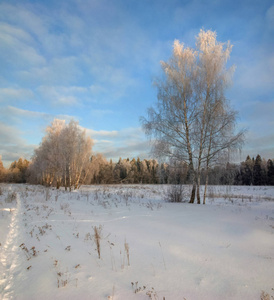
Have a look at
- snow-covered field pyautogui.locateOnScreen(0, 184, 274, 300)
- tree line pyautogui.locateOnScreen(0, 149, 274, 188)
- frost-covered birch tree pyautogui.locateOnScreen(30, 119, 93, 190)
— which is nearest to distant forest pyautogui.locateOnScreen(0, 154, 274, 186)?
tree line pyautogui.locateOnScreen(0, 149, 274, 188)

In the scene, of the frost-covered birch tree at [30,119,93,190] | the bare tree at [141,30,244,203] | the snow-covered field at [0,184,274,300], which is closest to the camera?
the snow-covered field at [0,184,274,300]

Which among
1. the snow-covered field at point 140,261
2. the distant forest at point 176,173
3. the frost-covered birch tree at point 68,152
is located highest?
the frost-covered birch tree at point 68,152

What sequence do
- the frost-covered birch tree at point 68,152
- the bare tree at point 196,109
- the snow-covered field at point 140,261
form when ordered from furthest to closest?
1. the frost-covered birch tree at point 68,152
2. the bare tree at point 196,109
3. the snow-covered field at point 140,261

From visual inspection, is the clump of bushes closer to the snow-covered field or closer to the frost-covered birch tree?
the snow-covered field

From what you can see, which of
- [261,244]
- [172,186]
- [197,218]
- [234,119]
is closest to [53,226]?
[197,218]

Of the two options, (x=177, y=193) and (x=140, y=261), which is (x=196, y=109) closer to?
(x=177, y=193)

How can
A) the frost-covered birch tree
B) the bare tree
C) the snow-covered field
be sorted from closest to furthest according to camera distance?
the snow-covered field
the bare tree
the frost-covered birch tree

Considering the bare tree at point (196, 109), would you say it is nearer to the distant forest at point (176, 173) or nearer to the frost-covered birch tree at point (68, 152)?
the distant forest at point (176, 173)

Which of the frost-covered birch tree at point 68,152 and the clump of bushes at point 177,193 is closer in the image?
the clump of bushes at point 177,193

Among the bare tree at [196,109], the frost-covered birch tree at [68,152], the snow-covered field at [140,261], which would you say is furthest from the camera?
the frost-covered birch tree at [68,152]

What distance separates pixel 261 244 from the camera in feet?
13.2

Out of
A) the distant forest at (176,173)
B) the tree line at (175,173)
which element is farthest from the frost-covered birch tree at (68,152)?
the distant forest at (176,173)

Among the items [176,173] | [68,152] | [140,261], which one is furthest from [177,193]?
[68,152]

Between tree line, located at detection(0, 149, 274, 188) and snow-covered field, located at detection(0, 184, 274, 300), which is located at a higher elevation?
tree line, located at detection(0, 149, 274, 188)
